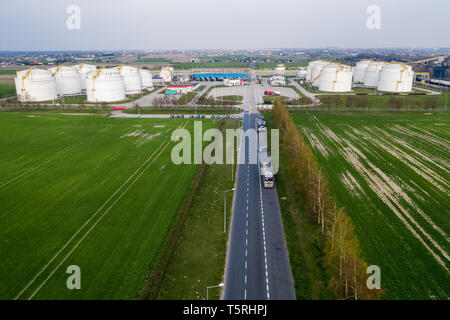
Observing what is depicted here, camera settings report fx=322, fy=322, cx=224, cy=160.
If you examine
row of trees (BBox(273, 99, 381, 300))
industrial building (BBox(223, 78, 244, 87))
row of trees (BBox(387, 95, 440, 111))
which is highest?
industrial building (BBox(223, 78, 244, 87))

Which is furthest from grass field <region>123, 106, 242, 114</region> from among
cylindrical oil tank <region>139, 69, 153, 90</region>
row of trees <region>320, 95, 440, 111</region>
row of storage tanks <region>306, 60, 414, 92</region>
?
row of storage tanks <region>306, 60, 414, 92</region>

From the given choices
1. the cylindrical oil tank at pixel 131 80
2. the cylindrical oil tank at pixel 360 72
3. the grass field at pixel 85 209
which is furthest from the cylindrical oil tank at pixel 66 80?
the cylindrical oil tank at pixel 360 72

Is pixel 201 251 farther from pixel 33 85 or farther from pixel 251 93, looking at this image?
pixel 33 85

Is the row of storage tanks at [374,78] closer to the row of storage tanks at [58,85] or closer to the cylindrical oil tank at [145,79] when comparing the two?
the cylindrical oil tank at [145,79]

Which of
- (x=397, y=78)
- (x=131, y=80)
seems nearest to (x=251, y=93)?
(x=131, y=80)

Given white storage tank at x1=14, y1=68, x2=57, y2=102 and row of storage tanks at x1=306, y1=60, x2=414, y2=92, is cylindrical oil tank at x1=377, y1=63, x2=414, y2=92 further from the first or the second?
white storage tank at x1=14, y1=68, x2=57, y2=102
